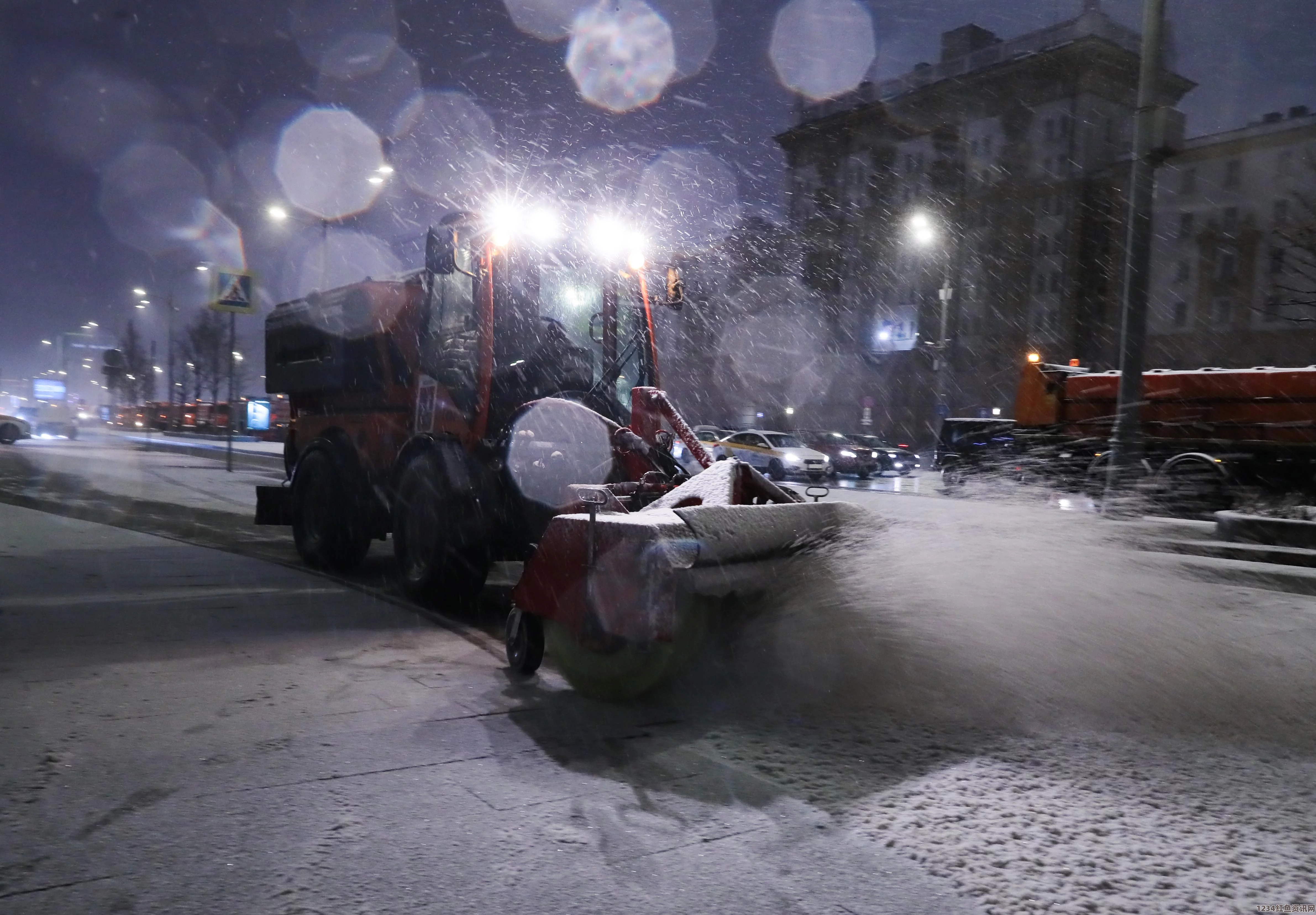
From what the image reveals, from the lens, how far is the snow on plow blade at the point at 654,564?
497 cm

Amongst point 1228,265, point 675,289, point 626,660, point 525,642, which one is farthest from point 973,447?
point 1228,265

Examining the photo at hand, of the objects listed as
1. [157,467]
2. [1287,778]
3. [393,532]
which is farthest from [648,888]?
[157,467]

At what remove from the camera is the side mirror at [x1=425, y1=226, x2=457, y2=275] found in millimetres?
7375

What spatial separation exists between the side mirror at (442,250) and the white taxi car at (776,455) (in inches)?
767

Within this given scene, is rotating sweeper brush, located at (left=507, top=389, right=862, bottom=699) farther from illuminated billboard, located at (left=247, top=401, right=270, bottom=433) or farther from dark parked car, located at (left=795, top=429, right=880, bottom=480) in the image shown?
illuminated billboard, located at (left=247, top=401, right=270, bottom=433)

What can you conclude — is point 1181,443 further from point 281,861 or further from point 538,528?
point 281,861

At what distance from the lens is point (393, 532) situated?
7973 mm

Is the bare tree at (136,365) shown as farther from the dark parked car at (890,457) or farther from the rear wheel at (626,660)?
the rear wheel at (626,660)

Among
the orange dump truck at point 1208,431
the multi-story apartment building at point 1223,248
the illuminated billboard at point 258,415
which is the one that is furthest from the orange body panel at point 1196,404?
the multi-story apartment building at point 1223,248

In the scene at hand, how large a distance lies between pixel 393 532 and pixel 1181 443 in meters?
12.5

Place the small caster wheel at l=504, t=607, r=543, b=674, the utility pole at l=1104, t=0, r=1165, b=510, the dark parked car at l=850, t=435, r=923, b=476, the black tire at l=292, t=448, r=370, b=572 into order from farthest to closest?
the dark parked car at l=850, t=435, r=923, b=476, the utility pole at l=1104, t=0, r=1165, b=510, the black tire at l=292, t=448, r=370, b=572, the small caster wheel at l=504, t=607, r=543, b=674

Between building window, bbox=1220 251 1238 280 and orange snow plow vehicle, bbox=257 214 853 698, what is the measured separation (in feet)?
149

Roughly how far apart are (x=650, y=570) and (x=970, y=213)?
50657 millimetres

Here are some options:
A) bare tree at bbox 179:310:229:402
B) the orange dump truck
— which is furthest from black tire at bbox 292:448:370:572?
bare tree at bbox 179:310:229:402
